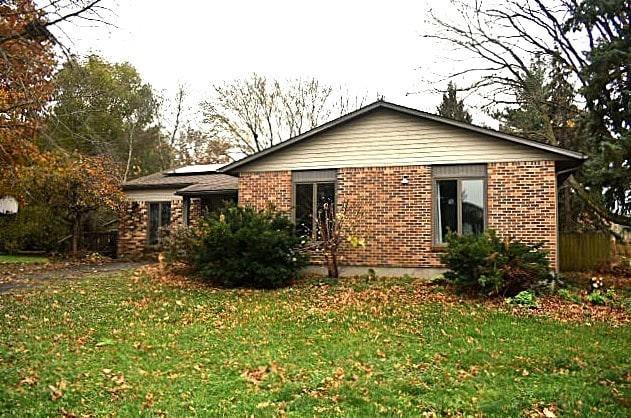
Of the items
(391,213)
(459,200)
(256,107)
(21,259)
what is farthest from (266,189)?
(256,107)

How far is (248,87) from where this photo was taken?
32094 mm

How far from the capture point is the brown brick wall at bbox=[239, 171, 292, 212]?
575 inches

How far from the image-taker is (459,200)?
13039mm

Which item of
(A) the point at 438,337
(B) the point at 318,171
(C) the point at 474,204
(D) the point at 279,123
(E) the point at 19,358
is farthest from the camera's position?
(D) the point at 279,123

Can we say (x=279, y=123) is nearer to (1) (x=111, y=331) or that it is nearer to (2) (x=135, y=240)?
(2) (x=135, y=240)

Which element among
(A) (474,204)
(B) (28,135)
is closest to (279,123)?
(B) (28,135)

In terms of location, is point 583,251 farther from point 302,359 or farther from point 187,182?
point 302,359

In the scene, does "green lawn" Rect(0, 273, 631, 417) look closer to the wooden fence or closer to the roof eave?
the roof eave

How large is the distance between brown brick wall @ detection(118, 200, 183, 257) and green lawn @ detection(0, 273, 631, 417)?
1016 cm

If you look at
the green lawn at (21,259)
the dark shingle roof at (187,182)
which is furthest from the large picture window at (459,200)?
the green lawn at (21,259)

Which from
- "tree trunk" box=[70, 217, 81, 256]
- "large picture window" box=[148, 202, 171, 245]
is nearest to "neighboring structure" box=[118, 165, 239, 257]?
"large picture window" box=[148, 202, 171, 245]

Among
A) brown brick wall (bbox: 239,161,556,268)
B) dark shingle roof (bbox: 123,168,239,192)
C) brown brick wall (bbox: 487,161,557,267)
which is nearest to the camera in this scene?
brown brick wall (bbox: 487,161,557,267)

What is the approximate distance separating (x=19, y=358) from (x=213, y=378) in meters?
2.59

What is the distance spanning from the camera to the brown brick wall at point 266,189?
47.9 ft
